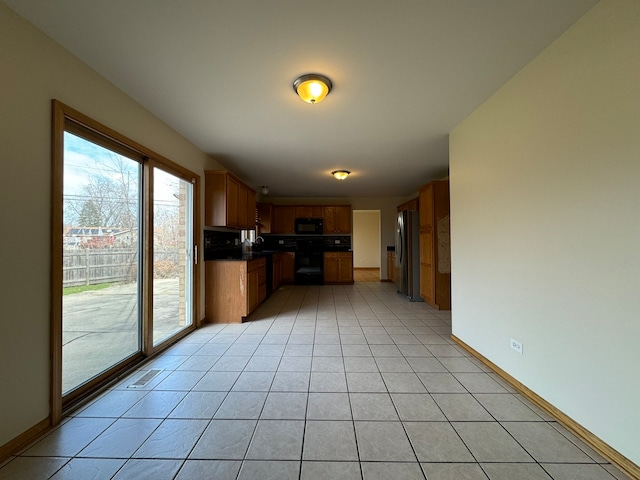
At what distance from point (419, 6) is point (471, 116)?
1.49 metres

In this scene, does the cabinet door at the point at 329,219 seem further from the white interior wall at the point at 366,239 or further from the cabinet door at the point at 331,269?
the white interior wall at the point at 366,239

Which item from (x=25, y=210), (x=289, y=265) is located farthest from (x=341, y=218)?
(x=25, y=210)

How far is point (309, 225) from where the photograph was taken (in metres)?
6.91

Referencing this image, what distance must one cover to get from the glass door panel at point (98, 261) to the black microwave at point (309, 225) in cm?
460

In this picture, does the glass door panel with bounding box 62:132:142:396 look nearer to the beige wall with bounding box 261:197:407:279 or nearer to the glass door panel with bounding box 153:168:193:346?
the glass door panel with bounding box 153:168:193:346

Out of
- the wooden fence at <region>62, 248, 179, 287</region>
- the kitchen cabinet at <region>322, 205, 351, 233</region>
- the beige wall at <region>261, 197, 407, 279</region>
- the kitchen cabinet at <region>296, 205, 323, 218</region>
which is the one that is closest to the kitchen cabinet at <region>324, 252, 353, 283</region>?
the kitchen cabinet at <region>322, 205, 351, 233</region>

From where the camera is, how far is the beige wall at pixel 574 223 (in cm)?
122

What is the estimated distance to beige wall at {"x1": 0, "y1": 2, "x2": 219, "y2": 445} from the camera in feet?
4.32

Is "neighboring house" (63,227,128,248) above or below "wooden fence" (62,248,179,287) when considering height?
above

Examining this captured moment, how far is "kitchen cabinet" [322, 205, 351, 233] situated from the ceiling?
3948 mm

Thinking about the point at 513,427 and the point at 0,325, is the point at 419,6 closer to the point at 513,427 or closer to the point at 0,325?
the point at 513,427

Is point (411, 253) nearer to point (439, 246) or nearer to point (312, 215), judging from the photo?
point (439, 246)

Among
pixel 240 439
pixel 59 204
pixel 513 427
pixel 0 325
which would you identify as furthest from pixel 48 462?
pixel 513 427

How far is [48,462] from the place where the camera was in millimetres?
1279
